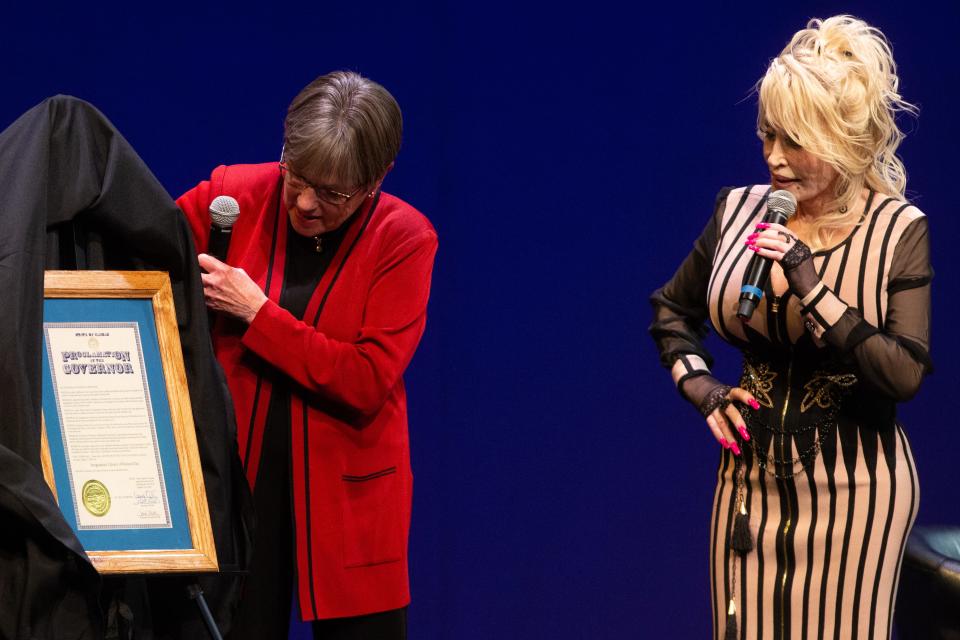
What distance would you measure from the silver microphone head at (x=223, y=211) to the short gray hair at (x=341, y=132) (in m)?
0.12

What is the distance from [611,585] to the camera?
12.3 ft

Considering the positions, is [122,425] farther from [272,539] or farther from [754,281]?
[754,281]

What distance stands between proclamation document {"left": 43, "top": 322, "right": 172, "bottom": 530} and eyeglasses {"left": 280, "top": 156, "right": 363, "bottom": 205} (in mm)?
426

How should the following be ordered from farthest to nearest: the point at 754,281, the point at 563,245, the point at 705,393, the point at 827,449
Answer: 1. the point at 563,245
2. the point at 705,393
3. the point at 827,449
4. the point at 754,281

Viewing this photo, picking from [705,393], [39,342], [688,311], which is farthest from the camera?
[688,311]

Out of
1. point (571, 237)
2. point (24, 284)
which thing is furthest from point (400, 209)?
point (571, 237)

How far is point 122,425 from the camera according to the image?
1887 millimetres

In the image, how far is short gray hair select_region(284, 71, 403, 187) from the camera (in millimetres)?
2154

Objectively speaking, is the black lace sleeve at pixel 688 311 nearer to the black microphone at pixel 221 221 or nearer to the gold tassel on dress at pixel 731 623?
the gold tassel on dress at pixel 731 623

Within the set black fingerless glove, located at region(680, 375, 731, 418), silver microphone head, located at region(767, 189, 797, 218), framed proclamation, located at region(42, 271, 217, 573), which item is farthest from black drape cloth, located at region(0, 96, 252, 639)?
silver microphone head, located at region(767, 189, 797, 218)

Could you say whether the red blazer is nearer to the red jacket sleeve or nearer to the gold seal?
the red jacket sleeve

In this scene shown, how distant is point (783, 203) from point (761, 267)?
14 centimetres

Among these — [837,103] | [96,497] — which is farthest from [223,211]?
[837,103]

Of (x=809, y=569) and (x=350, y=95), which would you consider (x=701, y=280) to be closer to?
(x=809, y=569)
